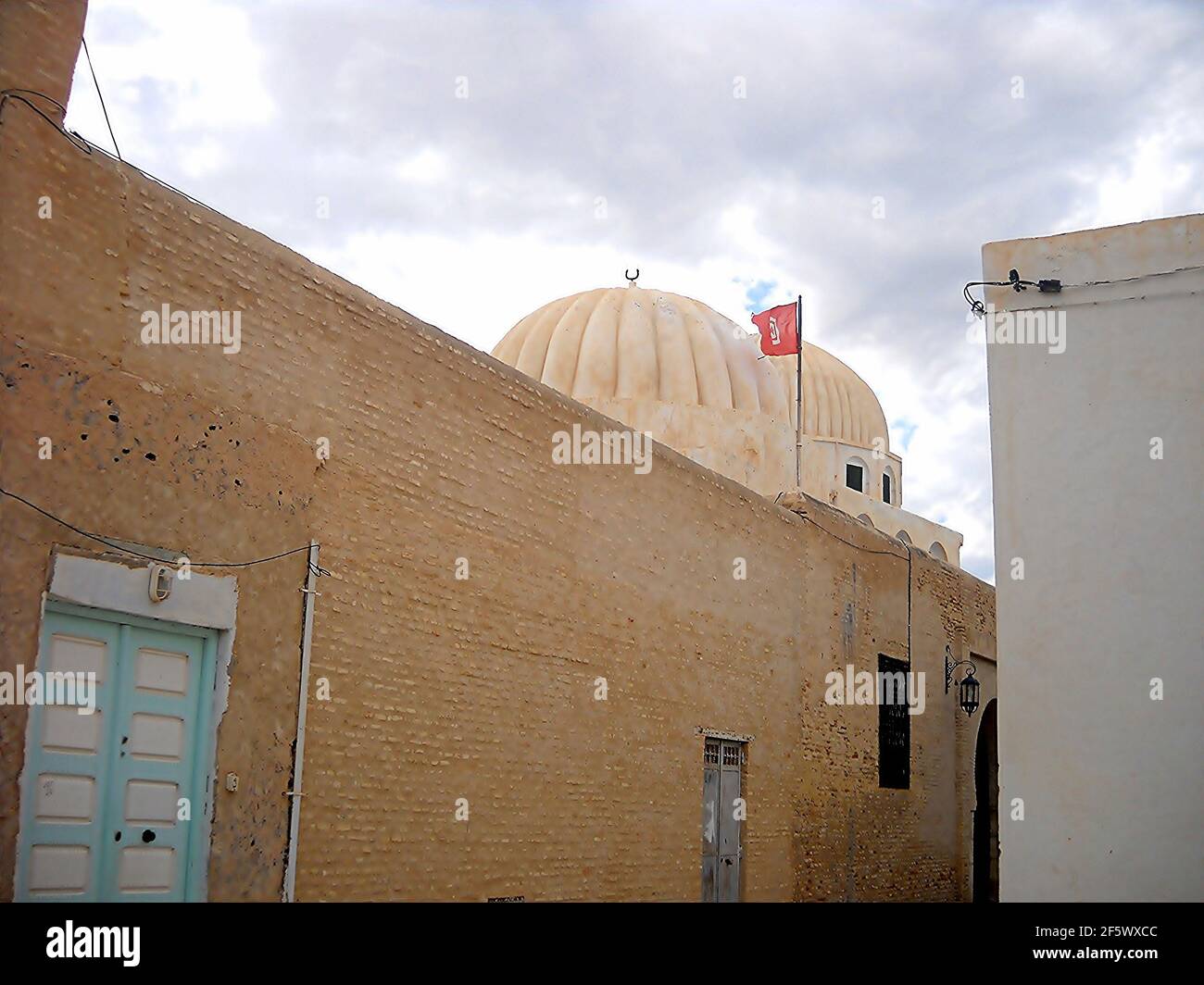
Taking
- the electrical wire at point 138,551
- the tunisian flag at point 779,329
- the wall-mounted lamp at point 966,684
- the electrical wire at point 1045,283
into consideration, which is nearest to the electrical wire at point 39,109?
the electrical wire at point 138,551

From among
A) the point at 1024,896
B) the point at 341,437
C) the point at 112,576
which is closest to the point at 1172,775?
the point at 1024,896

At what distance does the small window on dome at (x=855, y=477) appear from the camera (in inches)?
1108

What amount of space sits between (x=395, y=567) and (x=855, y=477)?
68.1 ft

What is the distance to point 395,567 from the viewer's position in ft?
28.3

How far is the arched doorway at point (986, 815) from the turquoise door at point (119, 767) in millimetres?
12102

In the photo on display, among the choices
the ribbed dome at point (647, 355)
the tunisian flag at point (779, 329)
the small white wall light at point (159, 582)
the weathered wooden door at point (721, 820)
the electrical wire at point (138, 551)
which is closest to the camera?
the electrical wire at point (138, 551)

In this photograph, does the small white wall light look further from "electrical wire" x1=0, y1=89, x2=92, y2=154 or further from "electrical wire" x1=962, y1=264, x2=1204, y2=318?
"electrical wire" x1=962, y1=264, x2=1204, y2=318

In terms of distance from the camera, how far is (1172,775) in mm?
8258

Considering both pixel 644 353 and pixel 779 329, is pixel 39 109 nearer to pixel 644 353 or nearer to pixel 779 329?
pixel 644 353

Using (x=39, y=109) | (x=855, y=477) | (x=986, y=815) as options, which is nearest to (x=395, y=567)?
(x=39, y=109)

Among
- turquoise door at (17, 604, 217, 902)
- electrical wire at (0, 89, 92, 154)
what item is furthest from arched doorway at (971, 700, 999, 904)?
electrical wire at (0, 89, 92, 154)

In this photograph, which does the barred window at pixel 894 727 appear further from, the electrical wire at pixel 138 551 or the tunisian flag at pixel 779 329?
the electrical wire at pixel 138 551

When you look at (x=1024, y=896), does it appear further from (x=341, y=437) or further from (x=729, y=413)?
(x=729, y=413)

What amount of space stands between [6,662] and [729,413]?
458 inches
